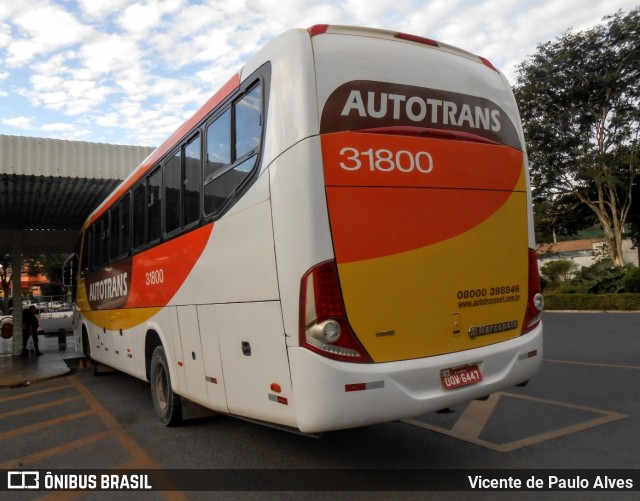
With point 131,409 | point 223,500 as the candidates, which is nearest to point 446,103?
point 223,500

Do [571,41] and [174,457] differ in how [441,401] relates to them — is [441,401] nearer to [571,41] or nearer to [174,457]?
[174,457]

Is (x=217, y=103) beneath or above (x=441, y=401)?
above

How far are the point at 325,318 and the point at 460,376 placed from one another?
4.02 feet

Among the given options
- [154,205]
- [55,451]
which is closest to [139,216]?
[154,205]

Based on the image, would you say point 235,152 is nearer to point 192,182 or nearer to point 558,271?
point 192,182

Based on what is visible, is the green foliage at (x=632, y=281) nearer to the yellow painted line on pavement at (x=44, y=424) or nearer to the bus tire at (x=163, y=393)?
the bus tire at (x=163, y=393)

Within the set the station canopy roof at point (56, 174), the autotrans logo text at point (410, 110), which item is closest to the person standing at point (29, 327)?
the station canopy roof at point (56, 174)

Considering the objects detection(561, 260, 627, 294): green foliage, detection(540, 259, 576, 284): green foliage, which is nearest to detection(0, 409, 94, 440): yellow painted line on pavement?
detection(561, 260, 627, 294): green foliage

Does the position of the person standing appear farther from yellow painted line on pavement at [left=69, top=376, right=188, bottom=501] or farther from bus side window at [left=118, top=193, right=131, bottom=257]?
bus side window at [left=118, top=193, right=131, bottom=257]

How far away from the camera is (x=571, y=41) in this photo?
2467 centimetres

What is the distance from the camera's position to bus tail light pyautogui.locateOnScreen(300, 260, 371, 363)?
360cm

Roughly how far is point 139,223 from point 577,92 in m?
23.5

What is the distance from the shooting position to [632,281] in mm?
21328

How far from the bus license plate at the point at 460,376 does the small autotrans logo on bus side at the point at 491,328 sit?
9.8 inches
